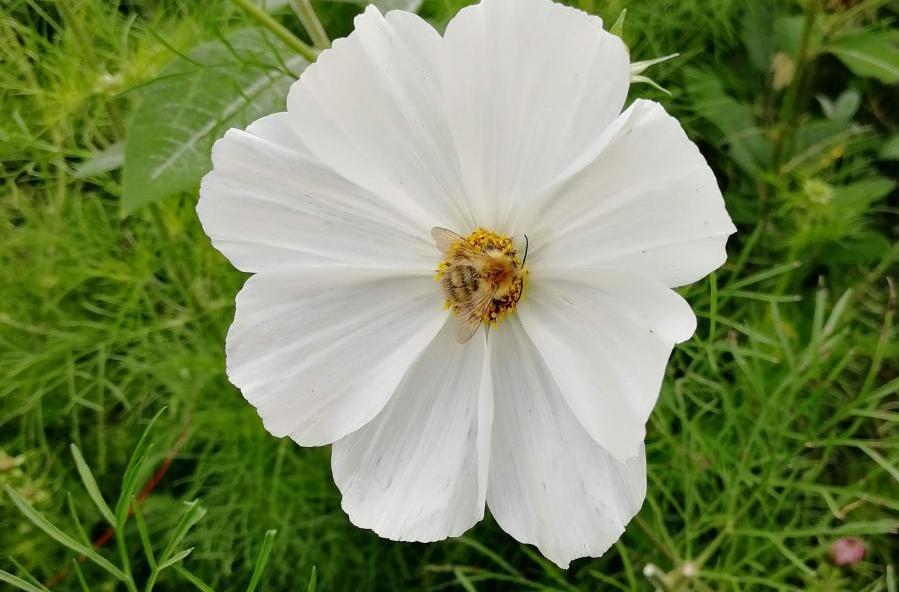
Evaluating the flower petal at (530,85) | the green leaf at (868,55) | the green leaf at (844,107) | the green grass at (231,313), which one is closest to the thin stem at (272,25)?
the flower petal at (530,85)

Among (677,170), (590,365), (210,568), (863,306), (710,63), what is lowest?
(210,568)

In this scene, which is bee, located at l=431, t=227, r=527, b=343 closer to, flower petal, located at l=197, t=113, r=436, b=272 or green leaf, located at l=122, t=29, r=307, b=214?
flower petal, located at l=197, t=113, r=436, b=272

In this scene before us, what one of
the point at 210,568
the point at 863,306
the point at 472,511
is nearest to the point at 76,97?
the point at 210,568

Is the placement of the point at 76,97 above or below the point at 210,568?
above

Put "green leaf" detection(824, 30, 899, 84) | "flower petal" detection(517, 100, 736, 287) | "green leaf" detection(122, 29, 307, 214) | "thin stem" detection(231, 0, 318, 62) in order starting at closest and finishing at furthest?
1. "flower petal" detection(517, 100, 736, 287)
2. "thin stem" detection(231, 0, 318, 62)
3. "green leaf" detection(122, 29, 307, 214)
4. "green leaf" detection(824, 30, 899, 84)

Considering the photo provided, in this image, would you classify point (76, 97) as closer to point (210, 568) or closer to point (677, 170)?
point (210, 568)

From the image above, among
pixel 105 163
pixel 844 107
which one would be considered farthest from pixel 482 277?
pixel 844 107

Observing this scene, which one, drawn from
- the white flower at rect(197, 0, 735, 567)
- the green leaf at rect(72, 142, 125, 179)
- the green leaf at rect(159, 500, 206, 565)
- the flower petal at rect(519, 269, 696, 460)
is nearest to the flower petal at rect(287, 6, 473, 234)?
the white flower at rect(197, 0, 735, 567)
